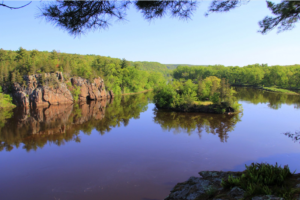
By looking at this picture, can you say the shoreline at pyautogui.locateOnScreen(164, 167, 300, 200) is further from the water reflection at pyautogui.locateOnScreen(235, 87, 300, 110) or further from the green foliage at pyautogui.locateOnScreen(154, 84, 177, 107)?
the water reflection at pyautogui.locateOnScreen(235, 87, 300, 110)

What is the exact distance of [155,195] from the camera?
1009cm

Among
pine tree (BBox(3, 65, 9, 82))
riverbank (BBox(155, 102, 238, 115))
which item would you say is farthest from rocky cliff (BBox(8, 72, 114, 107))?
riverbank (BBox(155, 102, 238, 115))

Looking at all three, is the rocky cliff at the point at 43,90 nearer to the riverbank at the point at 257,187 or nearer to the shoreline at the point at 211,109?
the shoreline at the point at 211,109

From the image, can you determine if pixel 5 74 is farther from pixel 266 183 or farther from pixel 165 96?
pixel 266 183

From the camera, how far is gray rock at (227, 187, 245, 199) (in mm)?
5755

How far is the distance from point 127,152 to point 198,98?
21484 millimetres

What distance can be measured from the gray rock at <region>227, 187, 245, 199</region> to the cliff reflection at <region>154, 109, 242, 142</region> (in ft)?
42.3

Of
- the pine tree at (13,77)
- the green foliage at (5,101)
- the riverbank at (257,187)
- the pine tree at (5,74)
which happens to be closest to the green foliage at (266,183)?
the riverbank at (257,187)

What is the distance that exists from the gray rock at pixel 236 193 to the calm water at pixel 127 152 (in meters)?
4.78

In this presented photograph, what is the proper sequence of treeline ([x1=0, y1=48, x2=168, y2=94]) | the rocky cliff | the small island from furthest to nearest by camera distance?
1. treeline ([x1=0, y1=48, x2=168, y2=94])
2. the rocky cliff
3. the small island

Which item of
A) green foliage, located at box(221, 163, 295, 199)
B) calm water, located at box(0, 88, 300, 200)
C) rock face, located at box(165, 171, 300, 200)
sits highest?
green foliage, located at box(221, 163, 295, 199)

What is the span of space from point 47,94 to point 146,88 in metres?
41.8

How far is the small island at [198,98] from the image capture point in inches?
1184

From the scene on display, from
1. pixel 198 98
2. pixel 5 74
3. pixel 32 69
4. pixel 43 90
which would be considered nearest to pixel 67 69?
pixel 32 69
